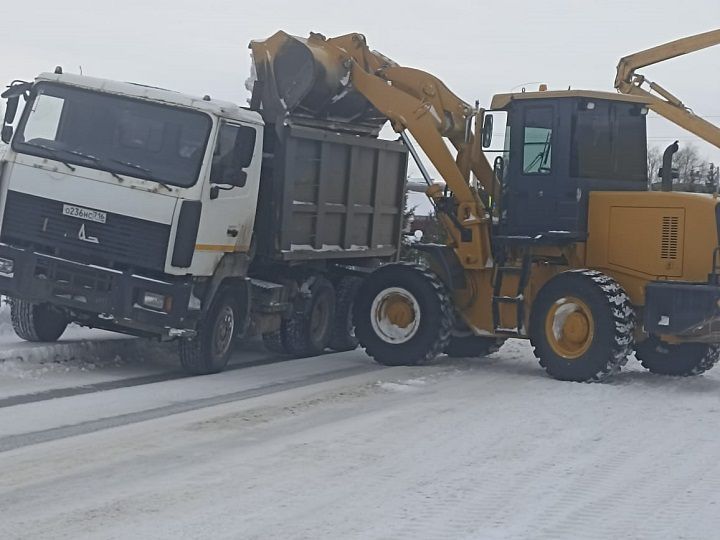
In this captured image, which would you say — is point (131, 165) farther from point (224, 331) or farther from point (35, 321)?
point (35, 321)

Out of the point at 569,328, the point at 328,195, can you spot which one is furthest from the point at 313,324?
the point at 569,328

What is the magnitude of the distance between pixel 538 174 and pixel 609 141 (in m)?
0.88

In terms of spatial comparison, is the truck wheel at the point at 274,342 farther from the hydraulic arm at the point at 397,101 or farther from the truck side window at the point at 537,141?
the truck side window at the point at 537,141

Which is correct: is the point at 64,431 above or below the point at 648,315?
below

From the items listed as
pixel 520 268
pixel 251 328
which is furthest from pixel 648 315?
pixel 251 328

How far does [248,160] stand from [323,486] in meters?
5.85

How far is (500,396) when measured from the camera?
1226 cm

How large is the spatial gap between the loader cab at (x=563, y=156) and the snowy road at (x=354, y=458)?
2.00m

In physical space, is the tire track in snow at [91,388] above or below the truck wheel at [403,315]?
below

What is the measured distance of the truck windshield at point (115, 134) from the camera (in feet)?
40.9

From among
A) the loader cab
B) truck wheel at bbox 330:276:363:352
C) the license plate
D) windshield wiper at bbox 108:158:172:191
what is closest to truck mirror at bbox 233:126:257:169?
windshield wiper at bbox 108:158:172:191

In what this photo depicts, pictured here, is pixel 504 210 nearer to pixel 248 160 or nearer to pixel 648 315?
pixel 648 315

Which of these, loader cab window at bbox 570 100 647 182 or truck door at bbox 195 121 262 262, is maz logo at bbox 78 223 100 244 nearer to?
truck door at bbox 195 121 262 262

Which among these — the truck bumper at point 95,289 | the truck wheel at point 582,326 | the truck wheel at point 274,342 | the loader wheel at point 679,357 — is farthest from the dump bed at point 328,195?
the loader wheel at point 679,357
